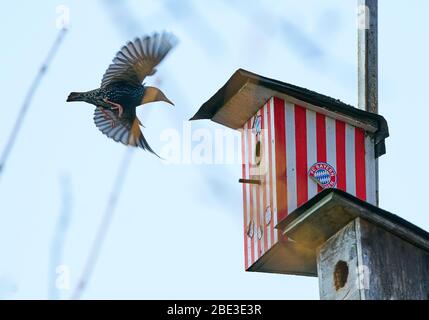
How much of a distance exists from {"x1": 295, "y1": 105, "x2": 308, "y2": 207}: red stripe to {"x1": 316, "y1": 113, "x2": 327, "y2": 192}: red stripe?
8cm

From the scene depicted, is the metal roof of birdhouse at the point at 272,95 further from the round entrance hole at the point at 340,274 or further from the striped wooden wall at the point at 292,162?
the round entrance hole at the point at 340,274

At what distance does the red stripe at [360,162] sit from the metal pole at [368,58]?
0.31 meters

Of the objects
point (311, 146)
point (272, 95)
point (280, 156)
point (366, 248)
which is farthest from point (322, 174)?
point (366, 248)

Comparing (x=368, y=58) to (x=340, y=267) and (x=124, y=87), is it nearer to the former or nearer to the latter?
(x=124, y=87)

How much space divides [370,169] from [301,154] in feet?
1.67

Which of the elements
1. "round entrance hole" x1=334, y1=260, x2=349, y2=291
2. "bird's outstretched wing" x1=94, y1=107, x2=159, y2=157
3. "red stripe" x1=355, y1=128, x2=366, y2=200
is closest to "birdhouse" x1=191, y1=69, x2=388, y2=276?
"red stripe" x1=355, y1=128, x2=366, y2=200

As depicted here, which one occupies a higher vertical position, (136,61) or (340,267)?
(136,61)

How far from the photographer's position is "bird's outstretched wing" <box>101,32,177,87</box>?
7176 mm

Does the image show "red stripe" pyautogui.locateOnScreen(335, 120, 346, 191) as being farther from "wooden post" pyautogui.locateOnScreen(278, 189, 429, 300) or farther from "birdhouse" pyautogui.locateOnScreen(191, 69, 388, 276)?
"wooden post" pyautogui.locateOnScreen(278, 189, 429, 300)

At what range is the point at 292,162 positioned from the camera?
7.30 metres

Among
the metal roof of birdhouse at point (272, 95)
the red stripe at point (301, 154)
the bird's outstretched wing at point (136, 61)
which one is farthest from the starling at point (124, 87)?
the red stripe at point (301, 154)

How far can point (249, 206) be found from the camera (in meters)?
7.55

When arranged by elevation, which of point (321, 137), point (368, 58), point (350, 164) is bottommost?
point (350, 164)
